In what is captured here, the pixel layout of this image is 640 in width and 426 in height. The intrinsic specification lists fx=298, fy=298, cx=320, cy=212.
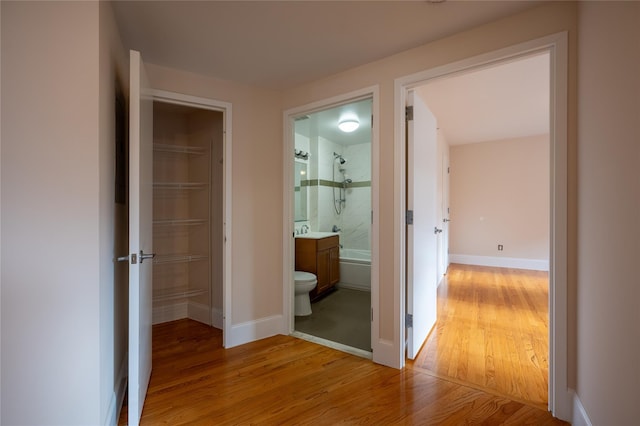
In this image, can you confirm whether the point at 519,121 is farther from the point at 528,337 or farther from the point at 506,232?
the point at 528,337

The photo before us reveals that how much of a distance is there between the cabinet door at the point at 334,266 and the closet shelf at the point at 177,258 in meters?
1.71

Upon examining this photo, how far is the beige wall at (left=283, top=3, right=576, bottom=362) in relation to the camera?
63.9 inches

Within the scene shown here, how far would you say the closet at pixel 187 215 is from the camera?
3.07 metres

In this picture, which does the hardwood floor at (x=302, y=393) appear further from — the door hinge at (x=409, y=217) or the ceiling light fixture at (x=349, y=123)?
the ceiling light fixture at (x=349, y=123)

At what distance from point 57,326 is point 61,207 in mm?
514

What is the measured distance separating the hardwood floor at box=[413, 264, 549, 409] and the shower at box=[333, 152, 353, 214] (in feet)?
7.11

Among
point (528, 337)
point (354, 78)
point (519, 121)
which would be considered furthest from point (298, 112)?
point (519, 121)

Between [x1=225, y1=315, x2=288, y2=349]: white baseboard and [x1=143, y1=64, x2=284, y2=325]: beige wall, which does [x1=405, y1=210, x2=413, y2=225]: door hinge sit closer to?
[x1=143, y1=64, x2=284, y2=325]: beige wall

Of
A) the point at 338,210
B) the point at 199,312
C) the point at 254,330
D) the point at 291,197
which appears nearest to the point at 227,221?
the point at 291,197

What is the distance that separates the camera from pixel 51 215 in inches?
50.5

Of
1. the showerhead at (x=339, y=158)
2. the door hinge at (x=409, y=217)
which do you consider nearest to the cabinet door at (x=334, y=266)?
the showerhead at (x=339, y=158)

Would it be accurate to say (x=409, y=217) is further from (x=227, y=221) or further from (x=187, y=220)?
(x=187, y=220)

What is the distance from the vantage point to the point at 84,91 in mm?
1352

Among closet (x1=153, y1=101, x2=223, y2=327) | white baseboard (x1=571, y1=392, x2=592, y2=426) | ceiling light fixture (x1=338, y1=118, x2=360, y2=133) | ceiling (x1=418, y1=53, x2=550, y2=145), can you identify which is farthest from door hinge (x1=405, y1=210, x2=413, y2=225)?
ceiling light fixture (x1=338, y1=118, x2=360, y2=133)
